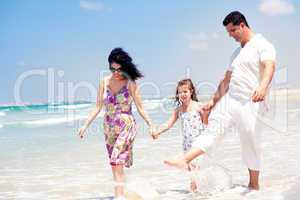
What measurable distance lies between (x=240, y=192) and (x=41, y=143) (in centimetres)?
815

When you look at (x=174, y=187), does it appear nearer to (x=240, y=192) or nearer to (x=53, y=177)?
(x=240, y=192)

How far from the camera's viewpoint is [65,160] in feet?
28.1

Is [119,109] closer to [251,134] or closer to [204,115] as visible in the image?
[204,115]

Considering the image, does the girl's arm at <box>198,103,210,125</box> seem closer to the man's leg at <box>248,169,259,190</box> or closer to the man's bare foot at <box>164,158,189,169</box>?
the man's leg at <box>248,169,259,190</box>

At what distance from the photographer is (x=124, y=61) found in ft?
16.3

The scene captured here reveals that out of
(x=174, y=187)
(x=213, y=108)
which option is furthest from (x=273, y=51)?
(x=174, y=187)

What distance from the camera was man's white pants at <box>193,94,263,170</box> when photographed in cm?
441

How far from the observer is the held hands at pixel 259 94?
4062 millimetres


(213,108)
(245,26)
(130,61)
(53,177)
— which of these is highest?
(245,26)

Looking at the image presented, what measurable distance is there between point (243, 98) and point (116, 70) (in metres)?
1.46

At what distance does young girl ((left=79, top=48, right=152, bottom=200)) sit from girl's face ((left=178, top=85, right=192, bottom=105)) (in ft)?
2.00

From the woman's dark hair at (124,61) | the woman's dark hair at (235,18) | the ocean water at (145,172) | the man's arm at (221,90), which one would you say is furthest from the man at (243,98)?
Answer: the woman's dark hair at (124,61)

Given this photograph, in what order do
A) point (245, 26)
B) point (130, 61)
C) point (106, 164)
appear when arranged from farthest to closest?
1. point (106, 164)
2. point (130, 61)
3. point (245, 26)

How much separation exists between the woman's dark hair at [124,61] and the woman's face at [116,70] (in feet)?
0.10
